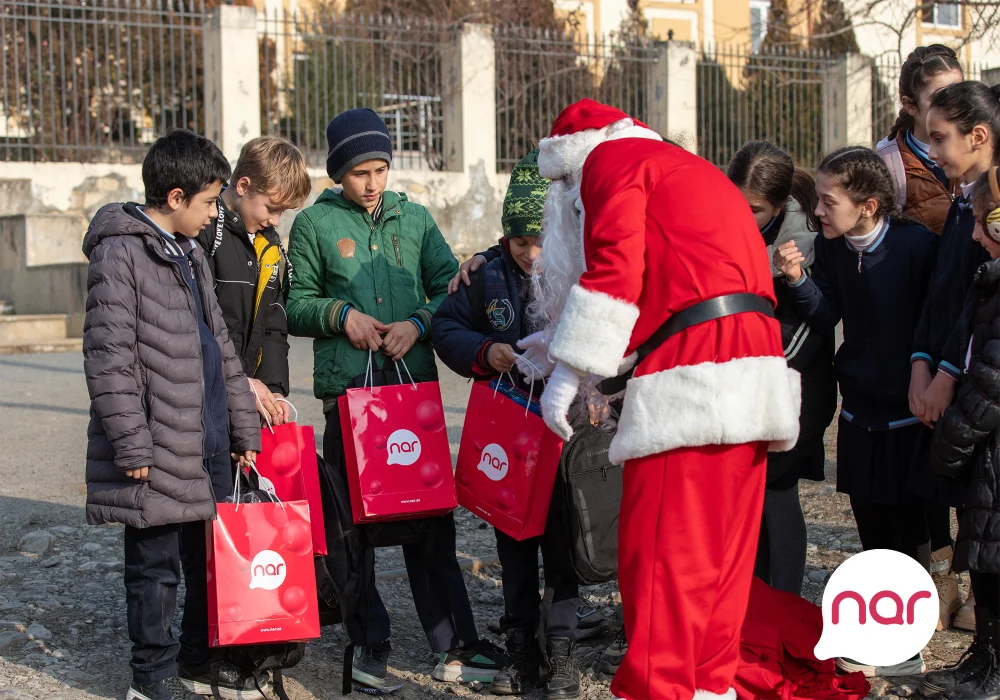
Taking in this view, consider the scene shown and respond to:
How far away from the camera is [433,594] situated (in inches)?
158

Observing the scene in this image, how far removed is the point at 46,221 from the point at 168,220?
37.7 ft

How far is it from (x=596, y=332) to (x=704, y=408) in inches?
13.2

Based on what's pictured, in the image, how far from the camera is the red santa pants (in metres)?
2.95

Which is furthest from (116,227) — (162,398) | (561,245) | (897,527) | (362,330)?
(897,527)

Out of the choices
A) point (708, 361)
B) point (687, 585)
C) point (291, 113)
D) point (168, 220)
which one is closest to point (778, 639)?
point (687, 585)

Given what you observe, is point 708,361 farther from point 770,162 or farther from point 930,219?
point 930,219

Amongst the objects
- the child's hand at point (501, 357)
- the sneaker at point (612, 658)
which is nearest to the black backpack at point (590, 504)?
the child's hand at point (501, 357)

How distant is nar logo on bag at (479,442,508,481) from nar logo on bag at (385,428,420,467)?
225 millimetres

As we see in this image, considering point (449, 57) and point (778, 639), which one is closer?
point (778, 639)

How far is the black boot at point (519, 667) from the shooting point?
3.81 m

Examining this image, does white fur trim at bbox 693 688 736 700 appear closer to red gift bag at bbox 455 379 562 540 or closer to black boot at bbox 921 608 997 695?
red gift bag at bbox 455 379 562 540

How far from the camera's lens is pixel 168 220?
3.63 metres

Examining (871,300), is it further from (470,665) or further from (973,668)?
(470,665)

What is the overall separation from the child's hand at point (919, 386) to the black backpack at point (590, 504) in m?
1.00
